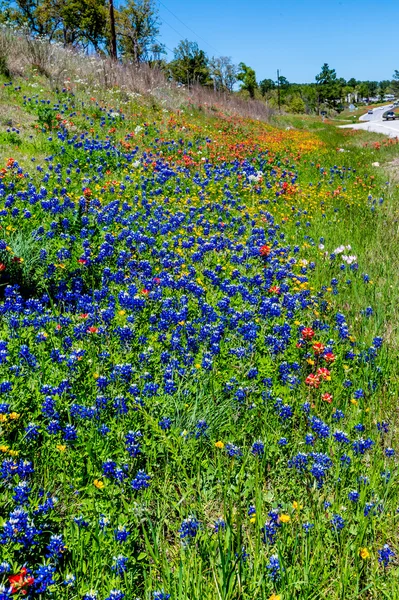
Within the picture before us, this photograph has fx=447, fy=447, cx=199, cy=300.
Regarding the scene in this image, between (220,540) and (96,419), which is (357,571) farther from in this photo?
(96,419)

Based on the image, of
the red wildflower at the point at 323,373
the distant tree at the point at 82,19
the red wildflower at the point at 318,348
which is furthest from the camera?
the distant tree at the point at 82,19

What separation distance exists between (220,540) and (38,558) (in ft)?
3.13

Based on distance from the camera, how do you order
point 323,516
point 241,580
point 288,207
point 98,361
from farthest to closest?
point 288,207 → point 98,361 → point 323,516 → point 241,580

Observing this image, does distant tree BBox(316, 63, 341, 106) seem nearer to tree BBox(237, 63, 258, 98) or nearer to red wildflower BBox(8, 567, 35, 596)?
tree BBox(237, 63, 258, 98)

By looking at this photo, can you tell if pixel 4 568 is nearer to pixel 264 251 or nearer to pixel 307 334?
pixel 307 334

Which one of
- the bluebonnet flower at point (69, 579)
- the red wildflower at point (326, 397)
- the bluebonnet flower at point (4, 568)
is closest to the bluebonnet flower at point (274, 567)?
the bluebonnet flower at point (69, 579)

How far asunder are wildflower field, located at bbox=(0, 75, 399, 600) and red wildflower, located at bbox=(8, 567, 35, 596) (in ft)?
0.04

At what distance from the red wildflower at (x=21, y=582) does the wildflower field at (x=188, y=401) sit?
0.01 meters

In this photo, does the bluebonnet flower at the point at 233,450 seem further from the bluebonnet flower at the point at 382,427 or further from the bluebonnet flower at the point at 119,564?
the bluebonnet flower at the point at 382,427

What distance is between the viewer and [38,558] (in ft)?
7.61

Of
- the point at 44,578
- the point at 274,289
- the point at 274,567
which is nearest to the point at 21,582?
the point at 44,578

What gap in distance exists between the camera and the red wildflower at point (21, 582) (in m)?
2.01

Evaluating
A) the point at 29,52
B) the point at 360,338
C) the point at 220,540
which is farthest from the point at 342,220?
Result: the point at 29,52

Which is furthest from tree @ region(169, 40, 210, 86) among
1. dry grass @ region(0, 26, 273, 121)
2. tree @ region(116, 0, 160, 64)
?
dry grass @ region(0, 26, 273, 121)
